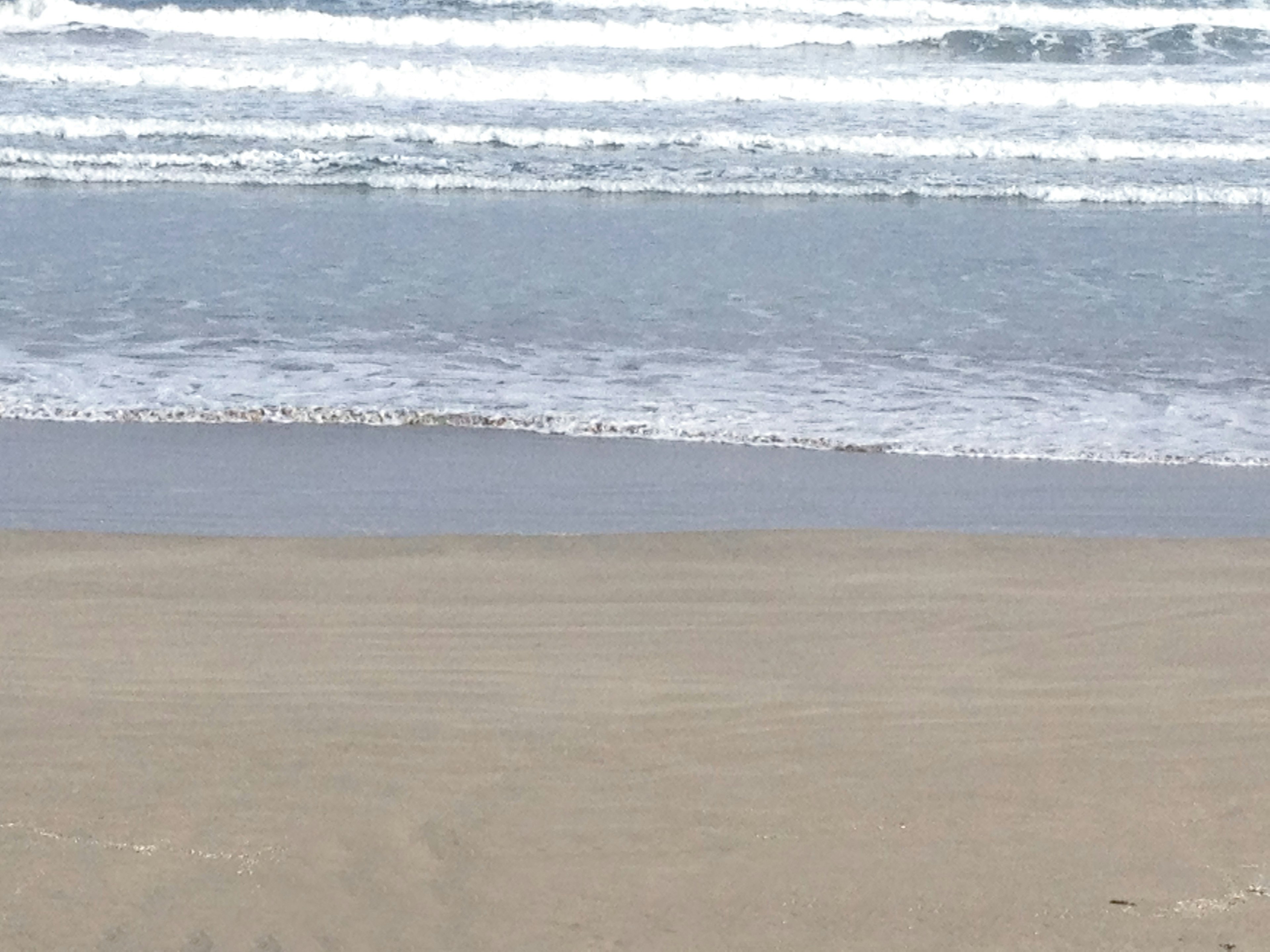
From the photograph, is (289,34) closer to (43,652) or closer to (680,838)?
(43,652)

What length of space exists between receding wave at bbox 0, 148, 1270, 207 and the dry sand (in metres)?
6.58

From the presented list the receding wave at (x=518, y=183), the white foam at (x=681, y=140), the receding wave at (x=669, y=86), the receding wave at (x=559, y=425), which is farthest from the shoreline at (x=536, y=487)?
the receding wave at (x=669, y=86)

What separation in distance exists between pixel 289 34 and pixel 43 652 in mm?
15418

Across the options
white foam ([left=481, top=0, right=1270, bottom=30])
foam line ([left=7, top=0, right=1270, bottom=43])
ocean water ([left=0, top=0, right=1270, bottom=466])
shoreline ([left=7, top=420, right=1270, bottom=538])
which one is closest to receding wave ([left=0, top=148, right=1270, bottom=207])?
ocean water ([left=0, top=0, right=1270, bottom=466])

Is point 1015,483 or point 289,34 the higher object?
point 289,34

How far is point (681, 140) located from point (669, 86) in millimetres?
2399

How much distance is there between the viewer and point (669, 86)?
15789 mm

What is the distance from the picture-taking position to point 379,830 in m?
4.00

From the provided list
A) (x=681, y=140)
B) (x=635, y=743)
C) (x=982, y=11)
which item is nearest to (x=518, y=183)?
(x=681, y=140)

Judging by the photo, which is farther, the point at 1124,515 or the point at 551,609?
the point at 1124,515

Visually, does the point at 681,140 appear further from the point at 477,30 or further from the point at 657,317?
the point at 477,30

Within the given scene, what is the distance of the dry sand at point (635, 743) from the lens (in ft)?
12.2

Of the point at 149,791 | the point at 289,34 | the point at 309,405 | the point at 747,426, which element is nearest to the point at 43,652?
the point at 149,791

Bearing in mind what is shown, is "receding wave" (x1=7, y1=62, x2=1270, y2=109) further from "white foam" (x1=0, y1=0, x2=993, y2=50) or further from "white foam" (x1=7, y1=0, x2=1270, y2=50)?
"white foam" (x1=7, y1=0, x2=1270, y2=50)
